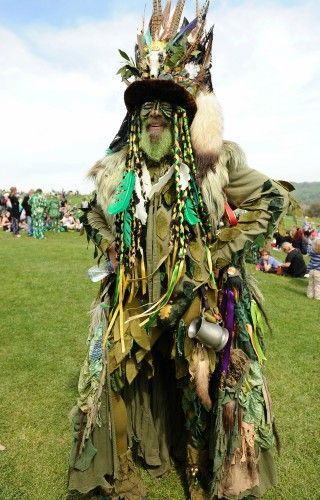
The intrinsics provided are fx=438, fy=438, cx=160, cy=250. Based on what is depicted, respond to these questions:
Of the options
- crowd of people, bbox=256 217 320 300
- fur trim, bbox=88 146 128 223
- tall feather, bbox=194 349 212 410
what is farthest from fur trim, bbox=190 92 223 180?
crowd of people, bbox=256 217 320 300

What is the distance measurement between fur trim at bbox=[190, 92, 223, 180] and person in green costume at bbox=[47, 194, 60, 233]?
52.2ft

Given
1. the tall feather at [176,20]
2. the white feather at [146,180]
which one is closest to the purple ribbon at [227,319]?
the white feather at [146,180]

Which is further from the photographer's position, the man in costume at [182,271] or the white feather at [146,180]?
the white feather at [146,180]

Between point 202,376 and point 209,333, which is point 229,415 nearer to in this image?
point 202,376

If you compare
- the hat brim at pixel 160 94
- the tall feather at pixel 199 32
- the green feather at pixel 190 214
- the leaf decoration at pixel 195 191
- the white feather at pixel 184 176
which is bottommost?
the green feather at pixel 190 214

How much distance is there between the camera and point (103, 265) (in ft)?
9.67

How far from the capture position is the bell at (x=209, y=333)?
2.44 m

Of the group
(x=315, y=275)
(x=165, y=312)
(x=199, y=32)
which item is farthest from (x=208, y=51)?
(x=315, y=275)

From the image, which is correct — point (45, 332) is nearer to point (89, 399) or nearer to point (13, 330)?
point (13, 330)

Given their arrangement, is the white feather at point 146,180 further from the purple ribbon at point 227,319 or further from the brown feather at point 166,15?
the brown feather at point 166,15

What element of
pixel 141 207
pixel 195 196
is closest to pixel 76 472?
pixel 141 207

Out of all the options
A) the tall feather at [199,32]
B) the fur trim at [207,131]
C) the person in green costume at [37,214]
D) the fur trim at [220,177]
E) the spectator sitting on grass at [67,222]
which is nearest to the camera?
the fur trim at [207,131]

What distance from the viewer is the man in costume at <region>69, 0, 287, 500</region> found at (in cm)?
253

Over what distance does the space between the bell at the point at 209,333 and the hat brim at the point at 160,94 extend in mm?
1202
